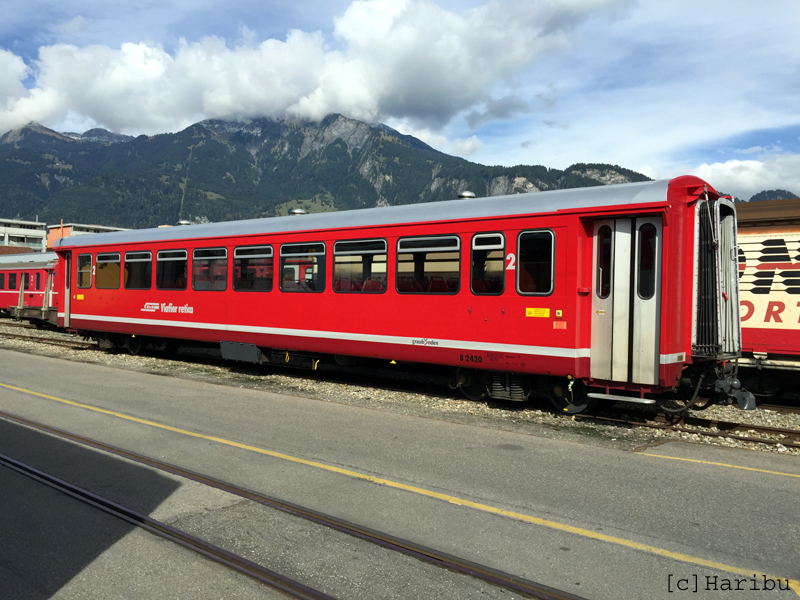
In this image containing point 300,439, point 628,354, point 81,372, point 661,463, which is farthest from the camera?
point 81,372

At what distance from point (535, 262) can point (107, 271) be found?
40.4 feet

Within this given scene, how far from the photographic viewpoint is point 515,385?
976 cm

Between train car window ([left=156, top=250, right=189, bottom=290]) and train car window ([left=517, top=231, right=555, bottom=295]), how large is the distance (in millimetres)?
8533

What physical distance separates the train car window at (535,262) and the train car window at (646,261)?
120 cm

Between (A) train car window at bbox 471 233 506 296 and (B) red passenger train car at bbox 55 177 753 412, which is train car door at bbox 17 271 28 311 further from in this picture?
(A) train car window at bbox 471 233 506 296

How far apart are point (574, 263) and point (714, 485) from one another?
3.55 meters

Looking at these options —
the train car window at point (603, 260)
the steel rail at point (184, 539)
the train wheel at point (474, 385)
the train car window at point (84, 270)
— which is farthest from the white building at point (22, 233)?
the train car window at point (603, 260)

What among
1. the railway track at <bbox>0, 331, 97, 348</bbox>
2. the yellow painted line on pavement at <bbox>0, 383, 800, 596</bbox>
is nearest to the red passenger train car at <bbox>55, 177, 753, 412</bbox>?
the yellow painted line on pavement at <bbox>0, 383, 800, 596</bbox>

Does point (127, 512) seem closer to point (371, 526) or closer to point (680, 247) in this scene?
point (371, 526)

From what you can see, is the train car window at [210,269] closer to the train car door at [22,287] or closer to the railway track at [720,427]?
the railway track at [720,427]

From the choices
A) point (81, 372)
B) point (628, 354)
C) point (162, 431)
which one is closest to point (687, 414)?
point (628, 354)

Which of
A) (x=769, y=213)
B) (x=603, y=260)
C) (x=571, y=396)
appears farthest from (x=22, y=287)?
(x=769, y=213)

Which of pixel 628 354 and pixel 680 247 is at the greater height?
pixel 680 247

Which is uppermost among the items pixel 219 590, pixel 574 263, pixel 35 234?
pixel 35 234
